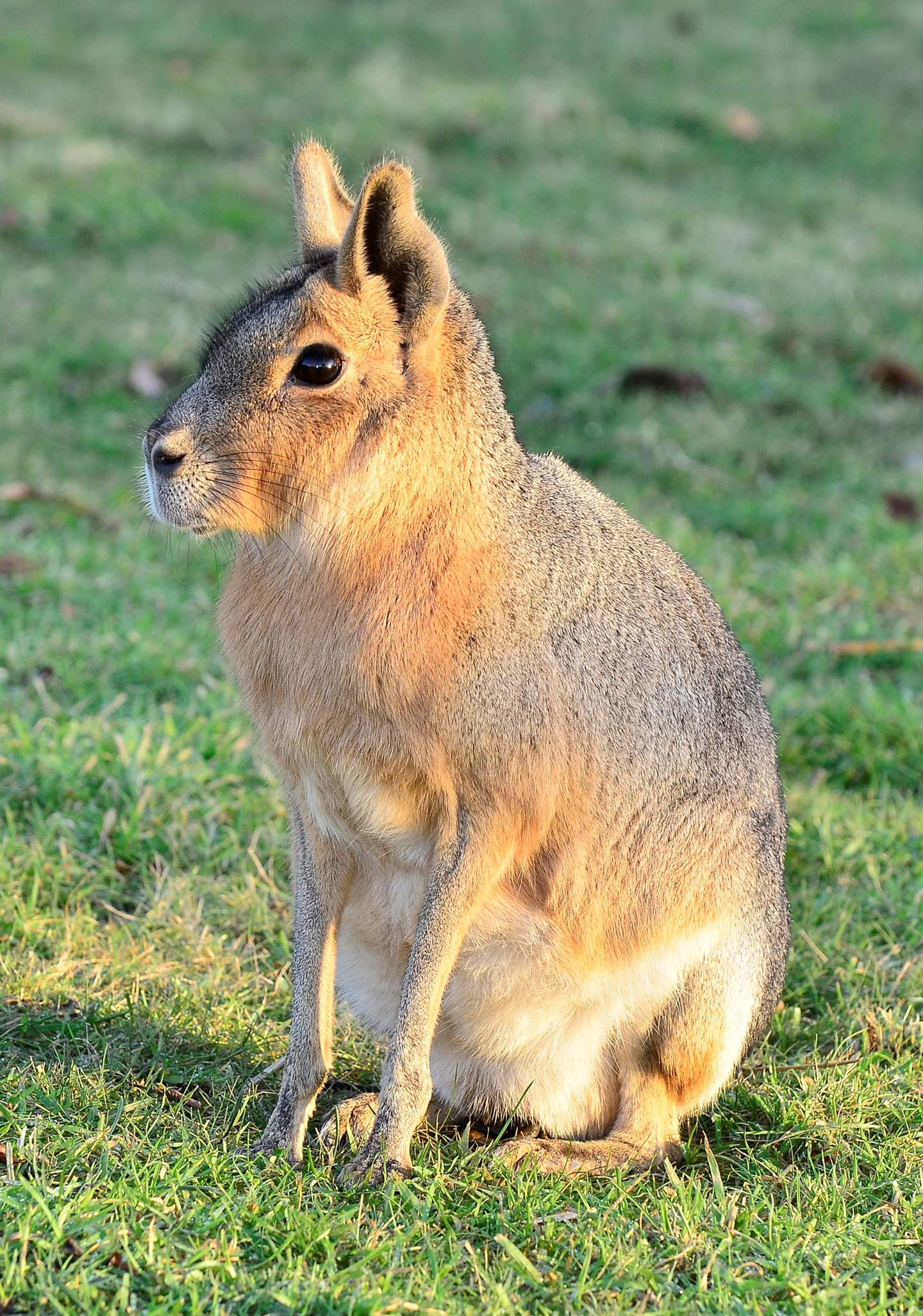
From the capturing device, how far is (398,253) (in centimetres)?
252

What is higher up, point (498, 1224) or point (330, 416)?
point (330, 416)

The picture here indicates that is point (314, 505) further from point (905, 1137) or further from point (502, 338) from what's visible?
point (502, 338)

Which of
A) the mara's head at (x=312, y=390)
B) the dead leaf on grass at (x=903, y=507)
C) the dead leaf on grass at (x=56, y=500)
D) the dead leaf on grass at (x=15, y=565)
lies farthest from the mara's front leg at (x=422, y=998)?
the dead leaf on grass at (x=903, y=507)

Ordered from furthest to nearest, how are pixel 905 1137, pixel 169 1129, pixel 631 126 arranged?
pixel 631 126
pixel 905 1137
pixel 169 1129

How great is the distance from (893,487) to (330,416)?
4269mm

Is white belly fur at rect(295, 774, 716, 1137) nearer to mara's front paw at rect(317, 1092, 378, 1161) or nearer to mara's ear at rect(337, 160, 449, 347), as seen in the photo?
mara's front paw at rect(317, 1092, 378, 1161)

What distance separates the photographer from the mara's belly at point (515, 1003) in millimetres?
2715

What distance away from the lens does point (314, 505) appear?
2.54 meters

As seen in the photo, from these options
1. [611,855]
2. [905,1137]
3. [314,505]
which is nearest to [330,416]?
[314,505]

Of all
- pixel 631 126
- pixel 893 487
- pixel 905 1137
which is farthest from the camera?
pixel 631 126

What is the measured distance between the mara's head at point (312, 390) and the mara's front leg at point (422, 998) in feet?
2.10

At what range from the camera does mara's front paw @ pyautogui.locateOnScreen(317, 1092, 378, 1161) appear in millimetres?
2799

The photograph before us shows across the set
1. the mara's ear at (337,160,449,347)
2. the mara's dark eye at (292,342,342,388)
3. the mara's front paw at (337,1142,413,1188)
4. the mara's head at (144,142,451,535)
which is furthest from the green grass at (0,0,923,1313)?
the mara's ear at (337,160,449,347)

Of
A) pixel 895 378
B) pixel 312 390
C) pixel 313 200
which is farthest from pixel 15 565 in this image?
pixel 895 378
